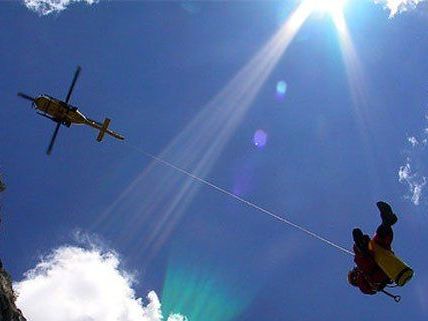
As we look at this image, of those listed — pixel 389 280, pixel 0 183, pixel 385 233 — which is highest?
pixel 385 233

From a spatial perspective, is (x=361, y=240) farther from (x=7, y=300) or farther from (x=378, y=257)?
(x=7, y=300)

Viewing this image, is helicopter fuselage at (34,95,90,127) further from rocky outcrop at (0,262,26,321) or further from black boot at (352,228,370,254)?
rocky outcrop at (0,262,26,321)

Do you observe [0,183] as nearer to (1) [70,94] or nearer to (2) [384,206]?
(1) [70,94]

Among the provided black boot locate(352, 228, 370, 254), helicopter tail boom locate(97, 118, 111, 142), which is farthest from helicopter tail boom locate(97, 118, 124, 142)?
black boot locate(352, 228, 370, 254)

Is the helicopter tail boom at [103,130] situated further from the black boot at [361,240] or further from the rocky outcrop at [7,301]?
the rocky outcrop at [7,301]

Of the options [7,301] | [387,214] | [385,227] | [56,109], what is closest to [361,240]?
[385,227]

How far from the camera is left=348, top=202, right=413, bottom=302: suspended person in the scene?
55.6 feet

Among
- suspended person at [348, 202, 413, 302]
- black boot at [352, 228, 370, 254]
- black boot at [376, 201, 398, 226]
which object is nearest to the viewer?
suspended person at [348, 202, 413, 302]

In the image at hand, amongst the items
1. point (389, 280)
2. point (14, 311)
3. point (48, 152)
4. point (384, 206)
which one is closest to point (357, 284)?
point (389, 280)

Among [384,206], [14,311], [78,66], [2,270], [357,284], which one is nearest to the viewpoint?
[384,206]

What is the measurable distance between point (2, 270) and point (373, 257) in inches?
1986

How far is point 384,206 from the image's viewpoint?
17.5m

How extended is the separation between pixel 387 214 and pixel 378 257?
141 cm

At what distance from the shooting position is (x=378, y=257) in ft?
56.9
